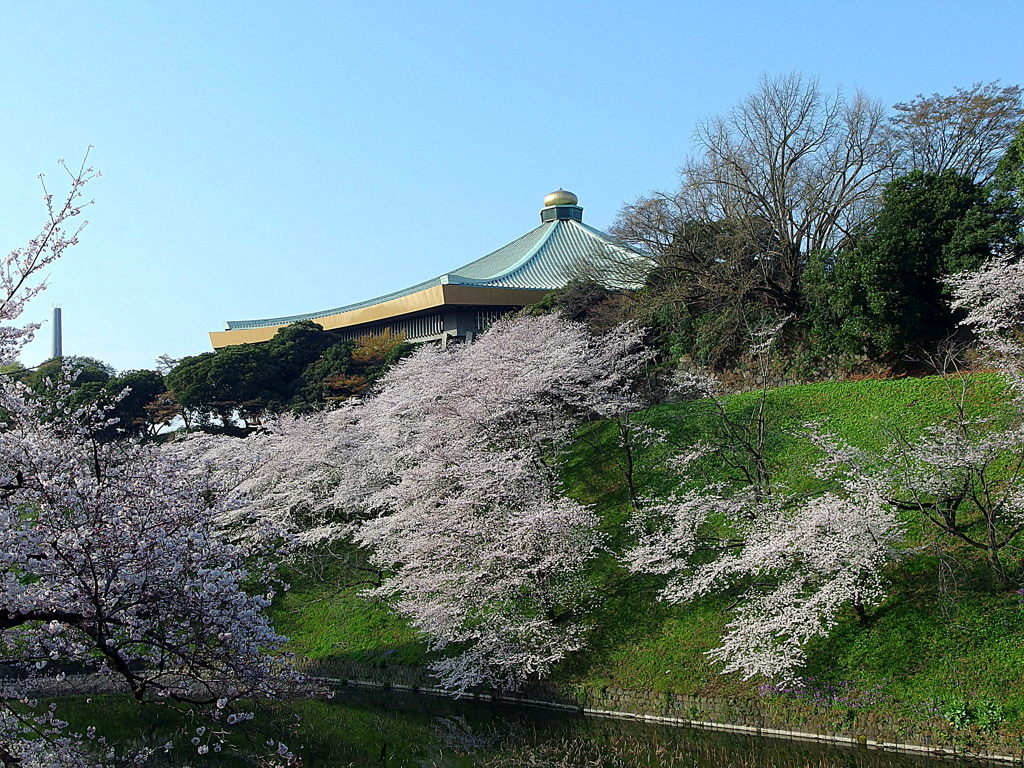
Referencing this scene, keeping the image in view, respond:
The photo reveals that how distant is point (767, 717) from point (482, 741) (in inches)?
158

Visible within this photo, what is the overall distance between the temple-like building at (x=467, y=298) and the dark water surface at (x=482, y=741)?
19642 millimetres

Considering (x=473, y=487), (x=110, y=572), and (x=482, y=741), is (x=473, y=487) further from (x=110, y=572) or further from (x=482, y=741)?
(x=110, y=572)

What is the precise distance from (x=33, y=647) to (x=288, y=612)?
50.9 ft

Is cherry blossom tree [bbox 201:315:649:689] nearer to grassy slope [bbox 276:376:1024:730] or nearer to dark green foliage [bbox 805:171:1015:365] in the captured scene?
grassy slope [bbox 276:376:1024:730]

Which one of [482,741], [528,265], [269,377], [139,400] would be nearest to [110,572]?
[482,741]

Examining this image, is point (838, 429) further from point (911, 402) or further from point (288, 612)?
point (288, 612)

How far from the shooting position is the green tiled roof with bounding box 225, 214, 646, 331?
133 ft

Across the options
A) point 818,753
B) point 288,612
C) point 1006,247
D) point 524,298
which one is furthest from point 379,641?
point 524,298

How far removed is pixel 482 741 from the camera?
1175 centimetres

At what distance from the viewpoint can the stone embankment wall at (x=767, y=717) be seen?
988 centimetres

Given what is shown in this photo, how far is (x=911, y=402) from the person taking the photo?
18.1 meters

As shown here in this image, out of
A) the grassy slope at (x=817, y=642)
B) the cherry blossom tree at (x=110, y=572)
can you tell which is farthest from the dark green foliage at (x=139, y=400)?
the cherry blossom tree at (x=110, y=572)

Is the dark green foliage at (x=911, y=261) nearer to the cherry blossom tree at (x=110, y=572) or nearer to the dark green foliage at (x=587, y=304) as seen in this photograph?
the dark green foliage at (x=587, y=304)

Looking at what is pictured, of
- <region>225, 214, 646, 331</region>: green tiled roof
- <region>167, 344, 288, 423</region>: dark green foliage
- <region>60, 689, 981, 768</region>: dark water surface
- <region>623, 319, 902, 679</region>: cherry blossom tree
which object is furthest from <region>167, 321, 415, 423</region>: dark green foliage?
<region>623, 319, 902, 679</region>: cherry blossom tree
